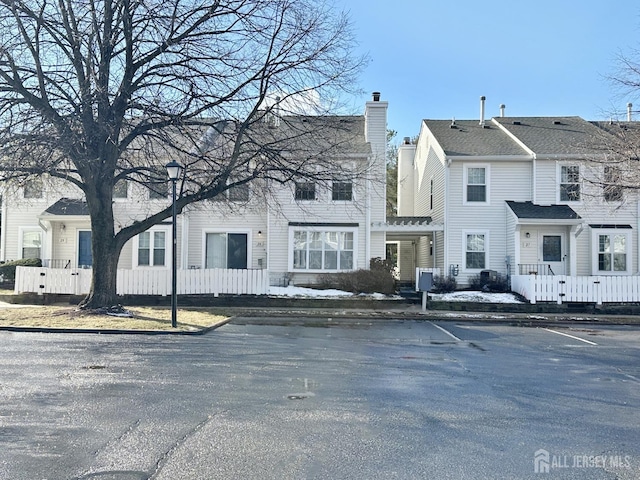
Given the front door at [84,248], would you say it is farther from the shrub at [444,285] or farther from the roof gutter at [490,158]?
the roof gutter at [490,158]

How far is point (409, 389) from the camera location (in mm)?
7105

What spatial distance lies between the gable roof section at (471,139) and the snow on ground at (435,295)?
20.5 ft

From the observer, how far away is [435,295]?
20.1m

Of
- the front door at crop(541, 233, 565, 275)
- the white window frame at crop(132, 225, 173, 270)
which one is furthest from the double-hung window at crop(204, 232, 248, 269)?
the front door at crop(541, 233, 565, 275)

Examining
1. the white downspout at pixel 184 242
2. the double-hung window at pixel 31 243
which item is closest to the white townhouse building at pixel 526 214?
the white downspout at pixel 184 242

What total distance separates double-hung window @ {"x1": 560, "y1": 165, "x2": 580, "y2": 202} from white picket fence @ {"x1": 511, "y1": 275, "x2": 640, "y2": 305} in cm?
462

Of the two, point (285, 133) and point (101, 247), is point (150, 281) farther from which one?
point (285, 133)

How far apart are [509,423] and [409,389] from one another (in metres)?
1.66

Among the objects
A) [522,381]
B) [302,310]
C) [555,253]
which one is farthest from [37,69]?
[555,253]

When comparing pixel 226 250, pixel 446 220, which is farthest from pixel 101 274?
pixel 446 220

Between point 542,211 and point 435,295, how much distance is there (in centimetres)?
604

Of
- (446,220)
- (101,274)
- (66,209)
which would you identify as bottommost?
(101,274)

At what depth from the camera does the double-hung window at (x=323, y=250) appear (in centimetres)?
2214

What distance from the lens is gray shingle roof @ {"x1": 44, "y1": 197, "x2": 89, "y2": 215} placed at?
22.4 metres
